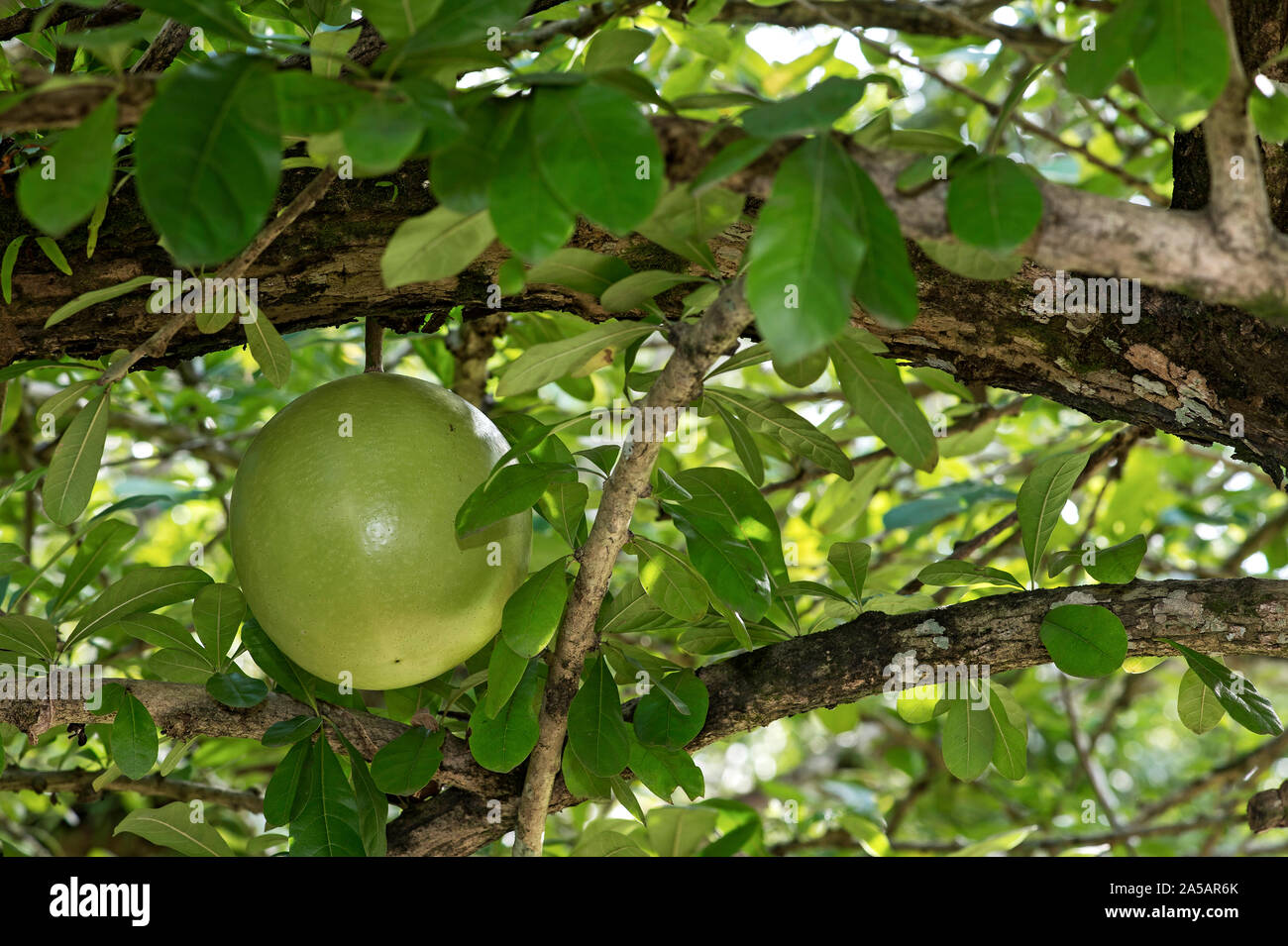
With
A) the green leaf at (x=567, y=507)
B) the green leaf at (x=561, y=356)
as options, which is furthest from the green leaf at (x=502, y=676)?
the green leaf at (x=561, y=356)

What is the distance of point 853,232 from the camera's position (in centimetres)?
60

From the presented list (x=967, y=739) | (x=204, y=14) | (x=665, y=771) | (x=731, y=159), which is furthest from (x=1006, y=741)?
(x=204, y=14)

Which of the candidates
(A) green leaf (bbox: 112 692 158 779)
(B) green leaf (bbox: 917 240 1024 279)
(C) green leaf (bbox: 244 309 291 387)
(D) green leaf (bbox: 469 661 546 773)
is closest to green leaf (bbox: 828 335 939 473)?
(B) green leaf (bbox: 917 240 1024 279)

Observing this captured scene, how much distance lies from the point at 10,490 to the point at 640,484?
2.88 feet

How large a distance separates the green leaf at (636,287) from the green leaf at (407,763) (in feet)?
1.81

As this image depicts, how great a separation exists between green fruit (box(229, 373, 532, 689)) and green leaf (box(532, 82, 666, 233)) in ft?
1.49

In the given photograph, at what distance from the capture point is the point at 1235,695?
107cm

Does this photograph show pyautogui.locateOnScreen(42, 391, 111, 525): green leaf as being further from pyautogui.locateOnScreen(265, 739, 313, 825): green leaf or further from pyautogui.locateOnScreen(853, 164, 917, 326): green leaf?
pyautogui.locateOnScreen(853, 164, 917, 326): green leaf

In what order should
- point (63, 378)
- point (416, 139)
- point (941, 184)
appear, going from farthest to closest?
point (63, 378) → point (941, 184) → point (416, 139)

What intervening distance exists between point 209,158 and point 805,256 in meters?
0.32

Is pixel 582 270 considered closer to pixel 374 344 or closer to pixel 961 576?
pixel 374 344
